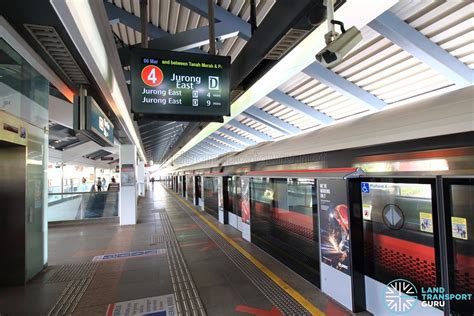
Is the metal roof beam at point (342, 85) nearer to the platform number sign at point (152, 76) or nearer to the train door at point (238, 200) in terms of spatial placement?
the platform number sign at point (152, 76)

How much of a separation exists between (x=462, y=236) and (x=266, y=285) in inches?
103

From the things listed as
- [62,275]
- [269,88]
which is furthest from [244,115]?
[62,275]

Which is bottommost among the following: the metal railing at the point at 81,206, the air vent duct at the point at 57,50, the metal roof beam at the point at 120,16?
the metal railing at the point at 81,206

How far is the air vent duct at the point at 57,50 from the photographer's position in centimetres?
245

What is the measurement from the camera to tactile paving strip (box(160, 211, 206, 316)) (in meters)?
3.33

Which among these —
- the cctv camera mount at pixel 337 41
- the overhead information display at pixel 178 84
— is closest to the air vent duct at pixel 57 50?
the overhead information display at pixel 178 84

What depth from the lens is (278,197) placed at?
5348 millimetres

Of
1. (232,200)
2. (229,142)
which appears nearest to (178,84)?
(232,200)

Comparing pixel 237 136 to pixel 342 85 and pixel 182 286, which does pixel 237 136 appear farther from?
pixel 182 286

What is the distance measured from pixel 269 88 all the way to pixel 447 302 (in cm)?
412

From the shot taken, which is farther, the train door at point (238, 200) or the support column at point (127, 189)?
the support column at point (127, 189)

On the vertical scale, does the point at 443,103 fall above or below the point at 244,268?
above

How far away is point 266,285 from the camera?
158 inches

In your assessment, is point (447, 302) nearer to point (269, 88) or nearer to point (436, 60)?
point (436, 60)
